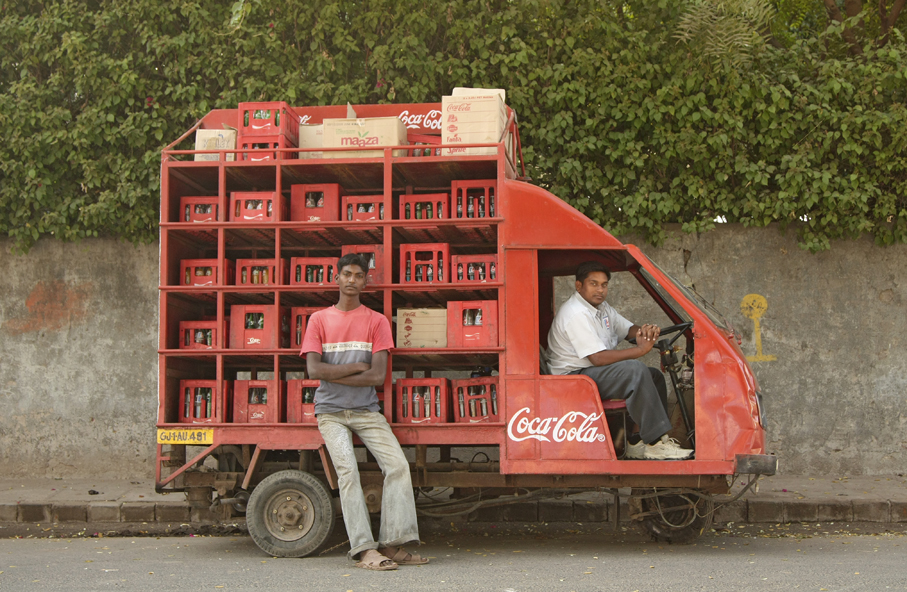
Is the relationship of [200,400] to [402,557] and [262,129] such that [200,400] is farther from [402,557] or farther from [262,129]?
[262,129]

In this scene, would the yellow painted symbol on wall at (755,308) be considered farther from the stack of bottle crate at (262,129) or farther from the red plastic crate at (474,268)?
the stack of bottle crate at (262,129)

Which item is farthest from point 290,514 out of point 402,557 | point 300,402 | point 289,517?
point 402,557

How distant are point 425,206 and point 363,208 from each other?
441 millimetres

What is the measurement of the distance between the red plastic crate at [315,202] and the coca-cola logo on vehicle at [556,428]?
1.93 meters

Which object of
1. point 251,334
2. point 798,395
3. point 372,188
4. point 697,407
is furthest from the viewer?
point 798,395

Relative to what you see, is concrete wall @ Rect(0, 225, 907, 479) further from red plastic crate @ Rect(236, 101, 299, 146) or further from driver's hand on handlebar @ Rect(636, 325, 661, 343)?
red plastic crate @ Rect(236, 101, 299, 146)

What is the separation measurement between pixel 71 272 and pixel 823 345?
780 centimetres

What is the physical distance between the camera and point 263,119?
6395 mm

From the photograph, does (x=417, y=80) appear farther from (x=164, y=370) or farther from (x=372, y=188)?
(x=164, y=370)

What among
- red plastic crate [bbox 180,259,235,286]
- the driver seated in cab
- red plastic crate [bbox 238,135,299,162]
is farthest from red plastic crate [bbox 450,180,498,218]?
red plastic crate [bbox 180,259,235,286]

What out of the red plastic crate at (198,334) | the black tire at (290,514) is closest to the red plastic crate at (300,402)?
the black tire at (290,514)

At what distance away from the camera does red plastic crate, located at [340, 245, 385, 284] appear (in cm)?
610

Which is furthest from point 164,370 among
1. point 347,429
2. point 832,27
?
point 832,27

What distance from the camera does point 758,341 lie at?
8914mm
